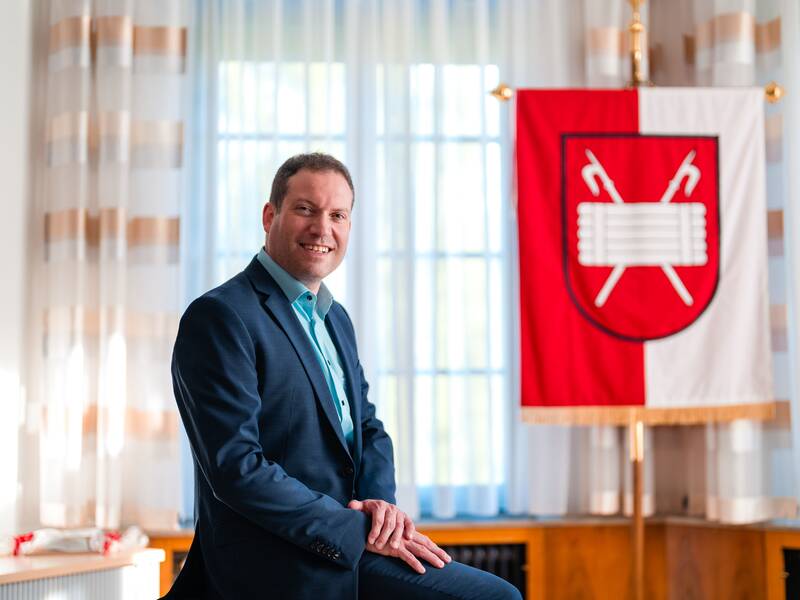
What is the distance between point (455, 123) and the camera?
11.0 ft

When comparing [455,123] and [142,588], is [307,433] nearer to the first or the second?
[142,588]

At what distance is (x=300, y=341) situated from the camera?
5.65 feet

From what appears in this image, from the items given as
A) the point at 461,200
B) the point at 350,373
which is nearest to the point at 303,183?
the point at 350,373

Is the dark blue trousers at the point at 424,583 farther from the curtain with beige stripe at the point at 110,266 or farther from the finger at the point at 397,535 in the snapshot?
the curtain with beige stripe at the point at 110,266

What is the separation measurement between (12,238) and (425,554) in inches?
82.4

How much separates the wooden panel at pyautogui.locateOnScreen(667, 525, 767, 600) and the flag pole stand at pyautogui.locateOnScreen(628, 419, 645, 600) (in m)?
0.31

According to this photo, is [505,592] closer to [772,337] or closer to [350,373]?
[350,373]

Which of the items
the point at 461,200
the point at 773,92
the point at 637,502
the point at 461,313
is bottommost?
the point at 637,502

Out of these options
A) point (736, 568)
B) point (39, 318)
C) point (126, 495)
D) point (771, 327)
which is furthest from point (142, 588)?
point (771, 327)

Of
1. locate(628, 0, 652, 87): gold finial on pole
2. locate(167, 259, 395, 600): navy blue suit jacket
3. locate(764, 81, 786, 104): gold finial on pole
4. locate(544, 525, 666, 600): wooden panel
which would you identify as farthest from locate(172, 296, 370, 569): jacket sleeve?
locate(764, 81, 786, 104): gold finial on pole

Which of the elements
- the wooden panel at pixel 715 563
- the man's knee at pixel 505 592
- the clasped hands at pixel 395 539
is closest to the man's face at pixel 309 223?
the clasped hands at pixel 395 539

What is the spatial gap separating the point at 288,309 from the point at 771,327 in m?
2.08

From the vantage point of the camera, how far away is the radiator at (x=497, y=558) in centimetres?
328

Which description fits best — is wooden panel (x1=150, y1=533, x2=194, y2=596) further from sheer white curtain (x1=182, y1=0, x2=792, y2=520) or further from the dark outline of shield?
the dark outline of shield
